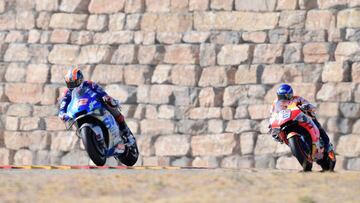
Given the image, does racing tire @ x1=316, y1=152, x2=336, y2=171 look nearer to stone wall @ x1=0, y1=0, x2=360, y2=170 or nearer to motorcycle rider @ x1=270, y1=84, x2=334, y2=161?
motorcycle rider @ x1=270, y1=84, x2=334, y2=161

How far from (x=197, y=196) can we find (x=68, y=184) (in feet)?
5.67

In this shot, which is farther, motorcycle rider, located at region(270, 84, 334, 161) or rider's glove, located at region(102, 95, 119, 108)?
motorcycle rider, located at region(270, 84, 334, 161)

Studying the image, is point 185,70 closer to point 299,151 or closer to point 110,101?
point 110,101

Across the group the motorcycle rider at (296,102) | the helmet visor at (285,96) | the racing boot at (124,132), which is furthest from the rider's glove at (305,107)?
the racing boot at (124,132)

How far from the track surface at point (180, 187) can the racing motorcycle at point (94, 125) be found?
3105 mm

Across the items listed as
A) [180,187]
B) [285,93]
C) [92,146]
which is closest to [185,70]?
[285,93]

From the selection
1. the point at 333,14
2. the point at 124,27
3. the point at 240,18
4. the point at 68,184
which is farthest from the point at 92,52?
the point at 68,184

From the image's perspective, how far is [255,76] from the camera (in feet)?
80.7

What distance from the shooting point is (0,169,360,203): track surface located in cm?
1411

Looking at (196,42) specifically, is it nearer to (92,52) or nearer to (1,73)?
(92,52)

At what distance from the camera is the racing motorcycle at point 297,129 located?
20.5 m

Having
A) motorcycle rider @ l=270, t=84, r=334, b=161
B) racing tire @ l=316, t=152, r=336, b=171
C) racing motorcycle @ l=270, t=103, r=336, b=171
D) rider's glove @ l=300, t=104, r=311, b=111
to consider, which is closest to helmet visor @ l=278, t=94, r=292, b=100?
motorcycle rider @ l=270, t=84, r=334, b=161

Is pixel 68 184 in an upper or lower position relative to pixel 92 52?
lower

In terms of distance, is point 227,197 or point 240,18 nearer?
point 227,197
